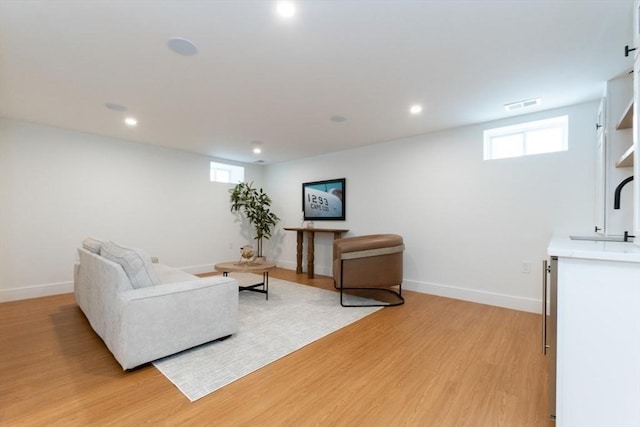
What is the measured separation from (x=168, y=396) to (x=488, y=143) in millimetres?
4203

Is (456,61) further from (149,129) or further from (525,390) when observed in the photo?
(149,129)

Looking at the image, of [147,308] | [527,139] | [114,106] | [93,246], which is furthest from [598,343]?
[114,106]

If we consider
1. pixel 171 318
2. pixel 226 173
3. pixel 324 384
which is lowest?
pixel 324 384

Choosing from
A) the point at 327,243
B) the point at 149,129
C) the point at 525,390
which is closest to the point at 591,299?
the point at 525,390

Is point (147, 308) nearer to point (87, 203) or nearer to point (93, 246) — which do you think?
point (93, 246)

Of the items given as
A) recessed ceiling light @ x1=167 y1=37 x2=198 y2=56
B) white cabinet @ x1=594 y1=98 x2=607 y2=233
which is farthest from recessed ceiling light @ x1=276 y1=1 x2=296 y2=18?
white cabinet @ x1=594 y1=98 x2=607 y2=233

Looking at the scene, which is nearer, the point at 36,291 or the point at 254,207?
the point at 36,291

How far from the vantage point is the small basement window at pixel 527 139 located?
323 cm

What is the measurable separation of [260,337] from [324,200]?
10.7 ft

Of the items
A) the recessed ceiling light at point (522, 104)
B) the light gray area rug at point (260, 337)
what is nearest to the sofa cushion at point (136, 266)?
the light gray area rug at point (260, 337)

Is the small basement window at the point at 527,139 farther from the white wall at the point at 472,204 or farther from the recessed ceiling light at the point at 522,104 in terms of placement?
the recessed ceiling light at the point at 522,104

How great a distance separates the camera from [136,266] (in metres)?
2.20

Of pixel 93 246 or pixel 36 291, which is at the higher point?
pixel 93 246

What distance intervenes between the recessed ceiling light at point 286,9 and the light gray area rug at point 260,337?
93.0 inches
